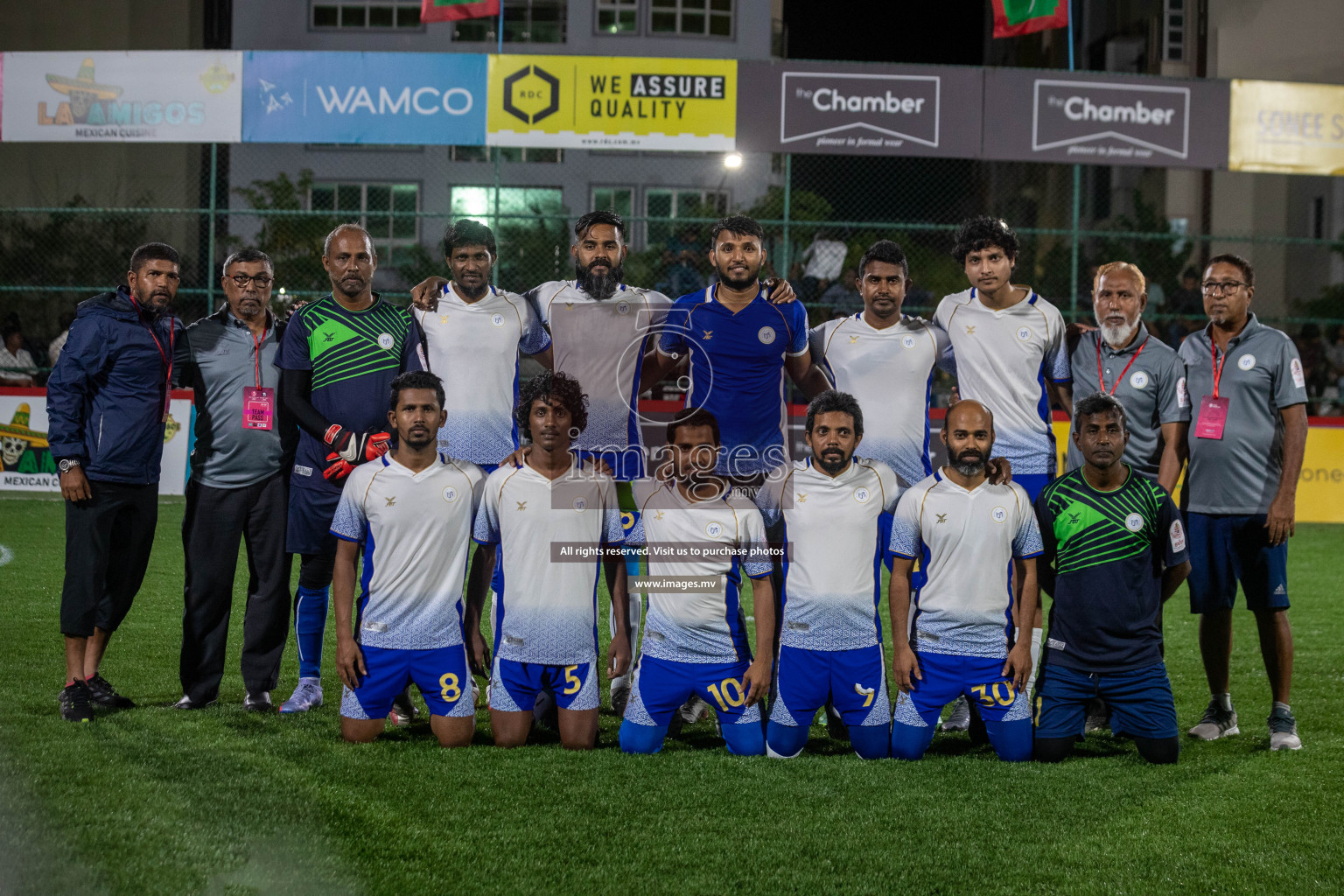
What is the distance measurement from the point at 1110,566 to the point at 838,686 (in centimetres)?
110

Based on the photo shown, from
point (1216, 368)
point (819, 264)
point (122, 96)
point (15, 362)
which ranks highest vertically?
point (122, 96)

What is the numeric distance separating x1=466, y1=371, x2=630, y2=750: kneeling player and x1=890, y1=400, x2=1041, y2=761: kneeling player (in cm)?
109

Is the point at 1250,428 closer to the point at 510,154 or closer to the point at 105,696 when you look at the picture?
Result: the point at 105,696

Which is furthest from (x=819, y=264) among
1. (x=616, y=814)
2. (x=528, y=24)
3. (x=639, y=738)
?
(x=528, y=24)

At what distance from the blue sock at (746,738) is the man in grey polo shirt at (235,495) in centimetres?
195

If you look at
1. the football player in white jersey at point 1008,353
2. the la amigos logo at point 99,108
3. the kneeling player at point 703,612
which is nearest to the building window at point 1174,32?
the la amigos logo at point 99,108

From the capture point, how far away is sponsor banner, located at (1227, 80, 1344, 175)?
12883 millimetres

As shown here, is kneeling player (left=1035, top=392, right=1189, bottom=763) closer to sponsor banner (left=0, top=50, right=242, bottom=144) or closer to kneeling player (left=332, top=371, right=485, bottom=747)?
kneeling player (left=332, top=371, right=485, bottom=747)

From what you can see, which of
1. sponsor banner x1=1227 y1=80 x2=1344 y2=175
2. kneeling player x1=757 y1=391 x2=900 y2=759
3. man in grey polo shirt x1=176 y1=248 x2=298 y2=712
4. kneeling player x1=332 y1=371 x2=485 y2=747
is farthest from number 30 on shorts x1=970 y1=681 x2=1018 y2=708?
sponsor banner x1=1227 y1=80 x2=1344 y2=175

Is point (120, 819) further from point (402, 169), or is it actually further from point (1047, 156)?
point (402, 169)

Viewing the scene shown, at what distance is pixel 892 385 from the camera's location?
4.83 m

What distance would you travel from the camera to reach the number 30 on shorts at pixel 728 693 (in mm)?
4234

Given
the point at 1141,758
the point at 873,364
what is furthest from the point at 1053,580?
the point at 873,364

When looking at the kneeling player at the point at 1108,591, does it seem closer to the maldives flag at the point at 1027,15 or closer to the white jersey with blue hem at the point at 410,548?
the white jersey with blue hem at the point at 410,548
